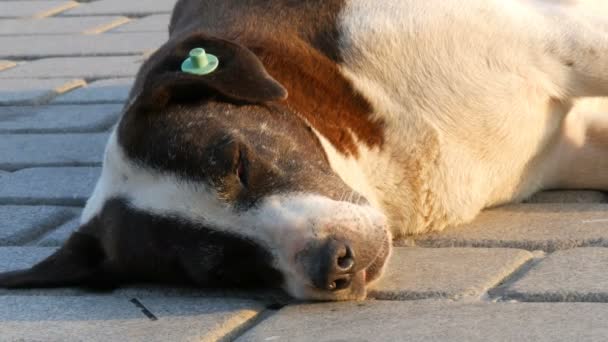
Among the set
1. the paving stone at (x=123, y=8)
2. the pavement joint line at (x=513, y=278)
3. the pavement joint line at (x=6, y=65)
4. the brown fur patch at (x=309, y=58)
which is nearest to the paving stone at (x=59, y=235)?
the brown fur patch at (x=309, y=58)

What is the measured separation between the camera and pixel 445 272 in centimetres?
336

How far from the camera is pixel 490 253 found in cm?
352

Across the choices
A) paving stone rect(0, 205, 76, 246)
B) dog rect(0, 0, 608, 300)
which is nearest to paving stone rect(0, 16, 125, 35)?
paving stone rect(0, 205, 76, 246)

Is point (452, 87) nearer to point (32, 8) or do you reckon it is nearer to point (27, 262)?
point (27, 262)

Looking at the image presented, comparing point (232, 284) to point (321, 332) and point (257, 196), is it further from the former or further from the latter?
point (321, 332)

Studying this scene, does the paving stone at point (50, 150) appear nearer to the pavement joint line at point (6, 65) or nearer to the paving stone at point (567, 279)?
the pavement joint line at point (6, 65)

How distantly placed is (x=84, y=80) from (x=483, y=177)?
2789 mm

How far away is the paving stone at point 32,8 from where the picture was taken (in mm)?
8016

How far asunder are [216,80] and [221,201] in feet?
1.18

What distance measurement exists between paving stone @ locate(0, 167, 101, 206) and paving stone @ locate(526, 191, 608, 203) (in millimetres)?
1553

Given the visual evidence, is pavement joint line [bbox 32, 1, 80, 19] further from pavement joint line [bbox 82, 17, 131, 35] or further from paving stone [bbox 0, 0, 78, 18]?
pavement joint line [bbox 82, 17, 131, 35]

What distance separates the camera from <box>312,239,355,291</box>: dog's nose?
10.2 ft

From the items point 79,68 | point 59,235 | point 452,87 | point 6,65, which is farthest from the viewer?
point 6,65

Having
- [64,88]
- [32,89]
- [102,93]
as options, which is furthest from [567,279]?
[32,89]
